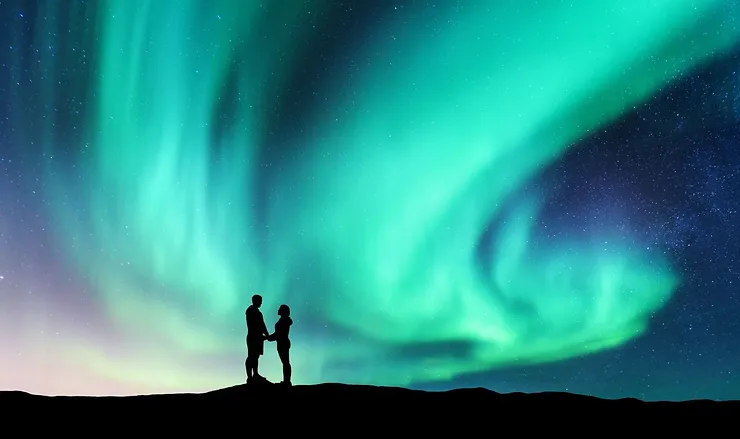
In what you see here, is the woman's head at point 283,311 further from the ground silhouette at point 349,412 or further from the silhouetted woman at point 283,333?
the ground silhouette at point 349,412

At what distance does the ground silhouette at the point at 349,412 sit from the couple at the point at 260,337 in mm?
491

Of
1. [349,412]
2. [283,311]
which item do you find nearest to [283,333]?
[283,311]

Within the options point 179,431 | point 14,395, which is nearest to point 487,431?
point 179,431

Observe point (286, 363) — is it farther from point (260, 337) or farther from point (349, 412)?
point (349, 412)

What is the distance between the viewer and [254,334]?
12.8m

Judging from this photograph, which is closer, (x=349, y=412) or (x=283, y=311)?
(x=349, y=412)

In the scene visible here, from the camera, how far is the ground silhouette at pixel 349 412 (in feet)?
38.6

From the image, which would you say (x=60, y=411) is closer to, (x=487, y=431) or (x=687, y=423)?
(x=487, y=431)

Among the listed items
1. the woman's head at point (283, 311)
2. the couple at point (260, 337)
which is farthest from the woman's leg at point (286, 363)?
the woman's head at point (283, 311)

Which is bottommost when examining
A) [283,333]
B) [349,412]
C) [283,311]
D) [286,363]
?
[349,412]

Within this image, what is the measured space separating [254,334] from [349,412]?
300 cm

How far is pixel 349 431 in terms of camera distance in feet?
38.7

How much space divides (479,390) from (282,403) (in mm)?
5622

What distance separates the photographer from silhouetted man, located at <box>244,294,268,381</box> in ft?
41.7
